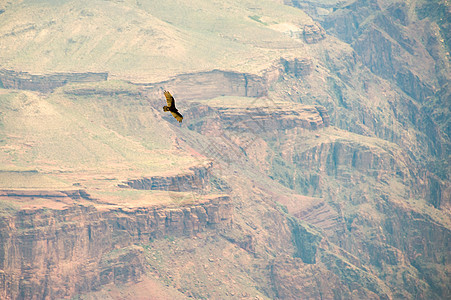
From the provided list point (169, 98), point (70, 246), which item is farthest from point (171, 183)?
point (169, 98)

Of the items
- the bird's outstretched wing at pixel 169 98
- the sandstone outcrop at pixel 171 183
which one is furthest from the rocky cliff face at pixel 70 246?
the bird's outstretched wing at pixel 169 98

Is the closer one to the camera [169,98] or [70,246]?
[169,98]

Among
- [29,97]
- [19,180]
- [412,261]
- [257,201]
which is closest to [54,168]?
[19,180]

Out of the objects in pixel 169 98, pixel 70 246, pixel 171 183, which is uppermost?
pixel 169 98

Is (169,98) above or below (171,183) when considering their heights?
above

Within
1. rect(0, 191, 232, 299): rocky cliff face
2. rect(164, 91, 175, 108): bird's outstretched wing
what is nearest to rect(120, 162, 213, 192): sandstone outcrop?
rect(0, 191, 232, 299): rocky cliff face

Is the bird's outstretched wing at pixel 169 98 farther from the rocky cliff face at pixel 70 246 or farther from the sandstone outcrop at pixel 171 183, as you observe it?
the sandstone outcrop at pixel 171 183

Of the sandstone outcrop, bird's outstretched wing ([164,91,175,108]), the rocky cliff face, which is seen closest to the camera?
bird's outstretched wing ([164,91,175,108])

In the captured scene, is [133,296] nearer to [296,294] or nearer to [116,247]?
[116,247]

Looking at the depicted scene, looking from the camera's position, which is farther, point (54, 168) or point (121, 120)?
point (121, 120)

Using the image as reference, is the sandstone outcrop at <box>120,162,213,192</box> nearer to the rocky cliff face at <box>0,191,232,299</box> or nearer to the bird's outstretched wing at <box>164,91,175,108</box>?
the rocky cliff face at <box>0,191,232,299</box>

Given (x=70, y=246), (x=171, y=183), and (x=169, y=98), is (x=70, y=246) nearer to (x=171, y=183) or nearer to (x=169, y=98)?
(x=171, y=183)
